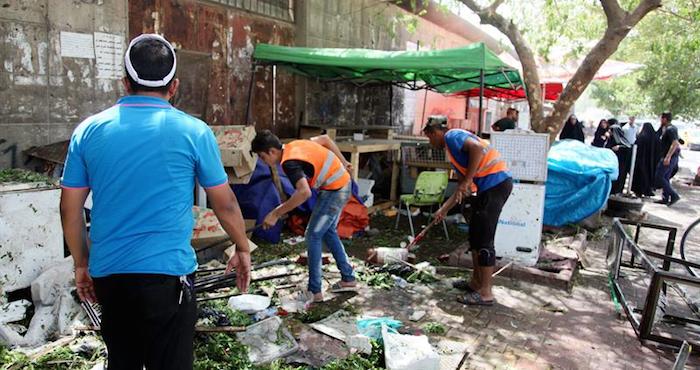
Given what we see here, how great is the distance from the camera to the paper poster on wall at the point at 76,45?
5.90 meters

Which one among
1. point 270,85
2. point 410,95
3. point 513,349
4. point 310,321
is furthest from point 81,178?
point 410,95

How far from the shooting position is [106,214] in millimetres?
2006

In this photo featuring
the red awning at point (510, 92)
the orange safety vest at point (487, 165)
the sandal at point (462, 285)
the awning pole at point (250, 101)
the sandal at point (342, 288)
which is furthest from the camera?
the red awning at point (510, 92)

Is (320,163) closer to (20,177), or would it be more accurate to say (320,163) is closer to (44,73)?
(20,177)

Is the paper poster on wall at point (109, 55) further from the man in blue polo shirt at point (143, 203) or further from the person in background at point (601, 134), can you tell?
the person in background at point (601, 134)

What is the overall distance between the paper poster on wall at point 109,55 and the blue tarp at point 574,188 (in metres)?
6.09

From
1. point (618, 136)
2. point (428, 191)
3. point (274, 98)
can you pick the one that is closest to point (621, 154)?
point (618, 136)

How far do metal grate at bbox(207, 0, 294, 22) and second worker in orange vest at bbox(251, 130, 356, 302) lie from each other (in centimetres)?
442

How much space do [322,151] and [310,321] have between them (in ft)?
4.72

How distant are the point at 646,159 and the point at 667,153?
416mm

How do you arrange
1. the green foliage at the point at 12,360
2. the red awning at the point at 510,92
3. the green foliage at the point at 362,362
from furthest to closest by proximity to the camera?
the red awning at the point at 510,92, the green foliage at the point at 362,362, the green foliage at the point at 12,360

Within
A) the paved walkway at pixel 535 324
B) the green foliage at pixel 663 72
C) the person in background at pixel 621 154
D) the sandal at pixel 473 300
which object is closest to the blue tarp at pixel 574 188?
the paved walkway at pixel 535 324

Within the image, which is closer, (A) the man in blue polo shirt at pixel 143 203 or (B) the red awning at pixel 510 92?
(A) the man in blue polo shirt at pixel 143 203

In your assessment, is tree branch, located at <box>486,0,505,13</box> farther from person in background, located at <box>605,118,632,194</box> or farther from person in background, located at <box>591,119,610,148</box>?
person in background, located at <box>591,119,610,148</box>
